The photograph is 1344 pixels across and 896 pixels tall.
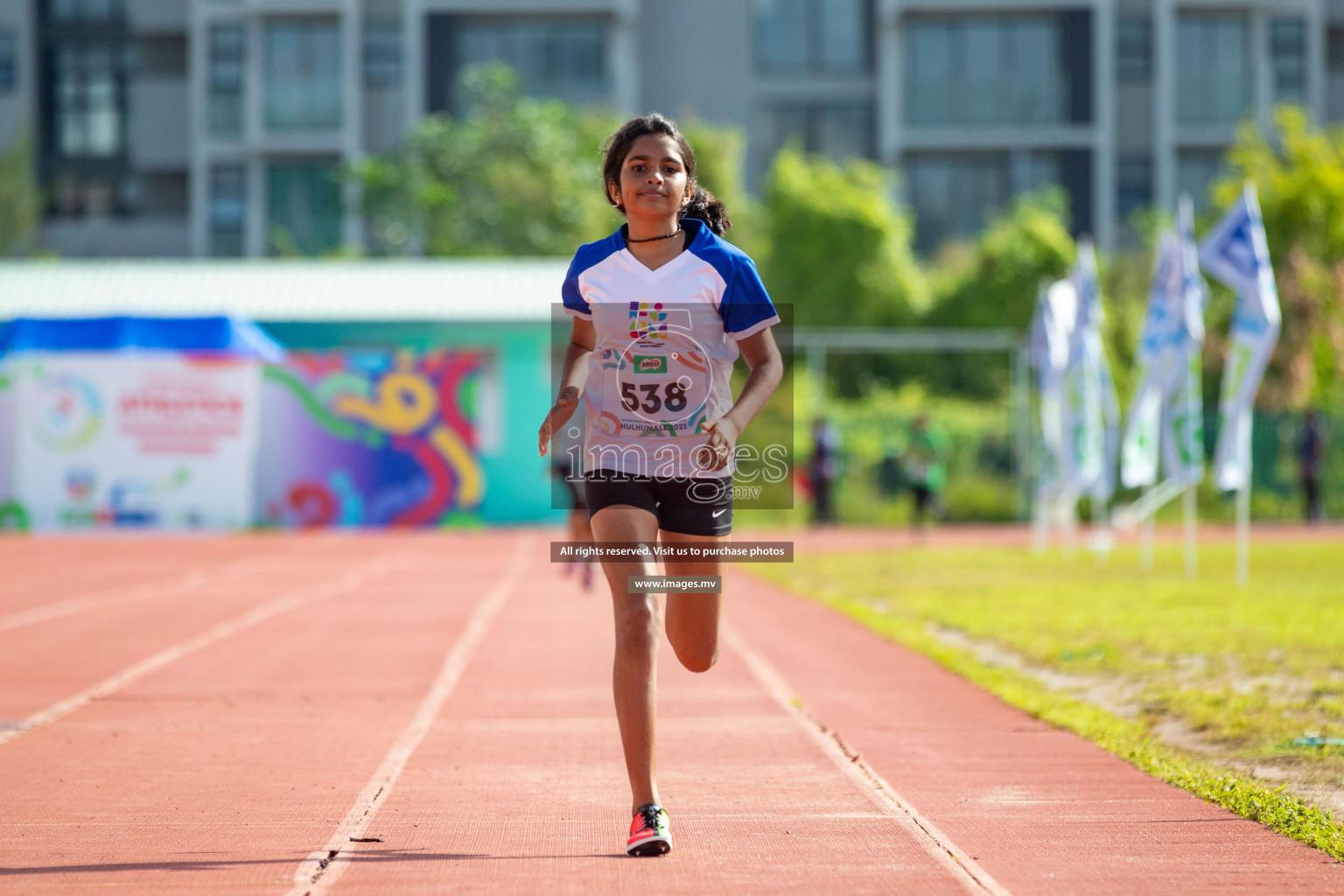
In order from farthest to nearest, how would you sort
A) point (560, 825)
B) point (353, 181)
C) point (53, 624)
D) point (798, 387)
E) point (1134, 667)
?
point (353, 181), point (798, 387), point (53, 624), point (1134, 667), point (560, 825)

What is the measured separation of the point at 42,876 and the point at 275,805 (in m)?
1.13

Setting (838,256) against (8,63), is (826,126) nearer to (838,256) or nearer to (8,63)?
(838,256)

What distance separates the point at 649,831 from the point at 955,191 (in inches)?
1688

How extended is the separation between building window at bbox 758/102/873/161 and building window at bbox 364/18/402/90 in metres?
10.7

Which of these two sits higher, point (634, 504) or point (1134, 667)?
point (634, 504)

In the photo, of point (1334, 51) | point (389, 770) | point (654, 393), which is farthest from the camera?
point (1334, 51)

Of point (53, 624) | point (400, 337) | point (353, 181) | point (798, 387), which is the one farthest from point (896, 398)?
point (53, 624)

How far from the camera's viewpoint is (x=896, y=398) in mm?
32656

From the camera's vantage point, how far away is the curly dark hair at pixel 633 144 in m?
4.88

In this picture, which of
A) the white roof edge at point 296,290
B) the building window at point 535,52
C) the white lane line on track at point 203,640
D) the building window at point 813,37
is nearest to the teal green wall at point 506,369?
the white roof edge at point 296,290

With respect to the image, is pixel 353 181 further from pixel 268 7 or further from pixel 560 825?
pixel 560 825

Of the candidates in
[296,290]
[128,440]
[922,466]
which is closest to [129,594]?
[128,440]

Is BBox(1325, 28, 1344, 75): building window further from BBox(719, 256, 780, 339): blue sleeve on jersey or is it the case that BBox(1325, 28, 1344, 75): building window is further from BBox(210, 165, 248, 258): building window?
BBox(719, 256, 780, 339): blue sleeve on jersey

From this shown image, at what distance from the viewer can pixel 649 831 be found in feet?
15.2
